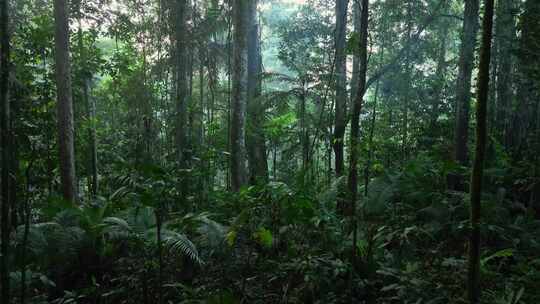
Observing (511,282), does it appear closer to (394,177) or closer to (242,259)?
(394,177)

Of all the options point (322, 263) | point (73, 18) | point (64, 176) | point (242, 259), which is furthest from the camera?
point (73, 18)

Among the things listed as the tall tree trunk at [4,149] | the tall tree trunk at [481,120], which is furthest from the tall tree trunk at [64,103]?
the tall tree trunk at [481,120]

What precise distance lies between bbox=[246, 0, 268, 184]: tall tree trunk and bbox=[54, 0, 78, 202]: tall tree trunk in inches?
174

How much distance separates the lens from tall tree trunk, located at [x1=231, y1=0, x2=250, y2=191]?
9039 millimetres

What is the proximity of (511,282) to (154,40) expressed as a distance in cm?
1410

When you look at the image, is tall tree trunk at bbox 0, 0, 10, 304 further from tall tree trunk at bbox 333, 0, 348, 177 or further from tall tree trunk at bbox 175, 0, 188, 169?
tall tree trunk at bbox 333, 0, 348, 177

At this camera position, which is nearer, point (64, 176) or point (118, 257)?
point (118, 257)

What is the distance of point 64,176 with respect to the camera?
859 cm

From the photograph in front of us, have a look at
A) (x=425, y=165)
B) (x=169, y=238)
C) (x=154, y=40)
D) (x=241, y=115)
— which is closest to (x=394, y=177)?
(x=425, y=165)

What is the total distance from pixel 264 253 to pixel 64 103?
5.57 m

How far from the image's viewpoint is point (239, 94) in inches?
363

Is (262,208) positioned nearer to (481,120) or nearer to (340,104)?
(481,120)

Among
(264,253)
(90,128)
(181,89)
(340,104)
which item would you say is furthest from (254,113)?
(264,253)

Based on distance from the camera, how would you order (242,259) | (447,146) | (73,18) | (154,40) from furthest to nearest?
(154,40) → (447,146) → (73,18) → (242,259)
